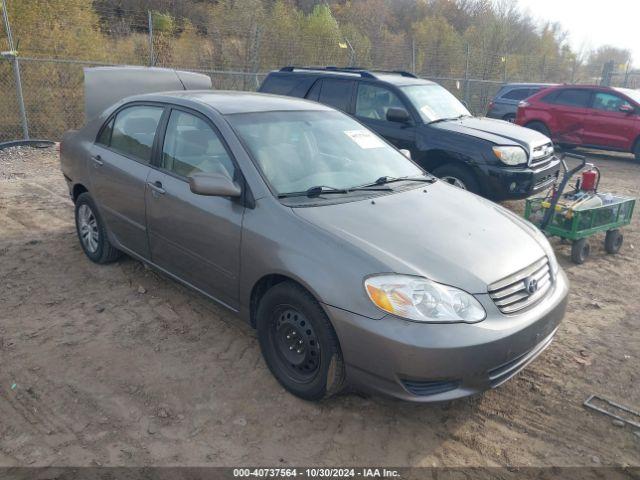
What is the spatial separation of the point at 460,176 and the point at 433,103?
1.39m

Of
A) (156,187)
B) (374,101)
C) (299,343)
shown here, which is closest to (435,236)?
(299,343)

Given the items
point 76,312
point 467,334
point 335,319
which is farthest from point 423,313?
point 76,312

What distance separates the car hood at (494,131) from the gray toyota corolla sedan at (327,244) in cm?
290

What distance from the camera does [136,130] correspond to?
430 cm

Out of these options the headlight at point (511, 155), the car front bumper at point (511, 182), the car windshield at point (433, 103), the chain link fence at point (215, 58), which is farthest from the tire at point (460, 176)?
the chain link fence at point (215, 58)

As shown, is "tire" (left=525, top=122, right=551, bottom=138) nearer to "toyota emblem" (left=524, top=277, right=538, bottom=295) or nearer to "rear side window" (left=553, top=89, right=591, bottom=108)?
→ "rear side window" (left=553, top=89, right=591, bottom=108)

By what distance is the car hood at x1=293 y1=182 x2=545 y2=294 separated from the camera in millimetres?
2803

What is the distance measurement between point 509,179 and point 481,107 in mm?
14012

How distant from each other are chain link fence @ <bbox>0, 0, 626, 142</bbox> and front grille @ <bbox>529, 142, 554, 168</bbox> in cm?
547

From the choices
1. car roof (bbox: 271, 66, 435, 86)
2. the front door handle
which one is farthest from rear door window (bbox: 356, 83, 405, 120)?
the front door handle

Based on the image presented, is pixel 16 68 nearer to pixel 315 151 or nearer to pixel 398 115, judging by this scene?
pixel 398 115

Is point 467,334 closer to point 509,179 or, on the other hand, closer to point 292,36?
point 509,179

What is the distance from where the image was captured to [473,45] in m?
22.3

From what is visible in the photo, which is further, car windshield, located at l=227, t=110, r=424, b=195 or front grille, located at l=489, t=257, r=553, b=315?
car windshield, located at l=227, t=110, r=424, b=195
